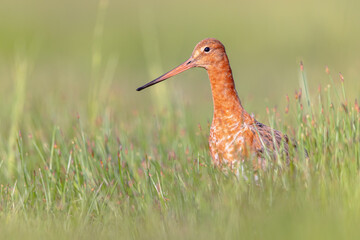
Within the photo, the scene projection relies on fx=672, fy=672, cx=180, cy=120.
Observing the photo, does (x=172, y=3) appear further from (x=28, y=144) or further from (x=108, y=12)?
(x=28, y=144)

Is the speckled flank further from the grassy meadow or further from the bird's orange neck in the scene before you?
the grassy meadow

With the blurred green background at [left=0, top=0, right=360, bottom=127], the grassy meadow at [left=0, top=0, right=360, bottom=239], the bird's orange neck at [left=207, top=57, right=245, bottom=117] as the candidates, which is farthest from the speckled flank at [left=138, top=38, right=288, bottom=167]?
the blurred green background at [left=0, top=0, right=360, bottom=127]

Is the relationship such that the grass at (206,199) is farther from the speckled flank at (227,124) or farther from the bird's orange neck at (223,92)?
the bird's orange neck at (223,92)

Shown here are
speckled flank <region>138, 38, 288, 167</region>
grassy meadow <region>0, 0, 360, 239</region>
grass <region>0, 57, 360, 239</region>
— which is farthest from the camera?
speckled flank <region>138, 38, 288, 167</region>

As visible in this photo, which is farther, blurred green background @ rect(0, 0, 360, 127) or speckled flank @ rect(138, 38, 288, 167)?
blurred green background @ rect(0, 0, 360, 127)

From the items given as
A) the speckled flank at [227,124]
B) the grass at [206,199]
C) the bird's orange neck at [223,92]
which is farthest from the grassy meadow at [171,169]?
the bird's orange neck at [223,92]

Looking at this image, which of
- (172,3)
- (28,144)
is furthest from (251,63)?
(28,144)

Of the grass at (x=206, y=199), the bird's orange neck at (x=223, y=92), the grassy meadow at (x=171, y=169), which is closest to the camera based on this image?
the grass at (x=206, y=199)

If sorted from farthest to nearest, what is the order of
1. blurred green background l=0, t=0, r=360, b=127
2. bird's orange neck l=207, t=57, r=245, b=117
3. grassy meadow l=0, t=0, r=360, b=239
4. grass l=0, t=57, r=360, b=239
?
blurred green background l=0, t=0, r=360, b=127, bird's orange neck l=207, t=57, r=245, b=117, grassy meadow l=0, t=0, r=360, b=239, grass l=0, t=57, r=360, b=239

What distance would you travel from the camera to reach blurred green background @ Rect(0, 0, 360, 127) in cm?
1088

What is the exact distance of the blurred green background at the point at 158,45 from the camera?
10.9m

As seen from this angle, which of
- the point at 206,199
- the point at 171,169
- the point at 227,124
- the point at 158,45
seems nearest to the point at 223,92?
the point at 227,124

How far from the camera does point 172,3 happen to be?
19.4 m

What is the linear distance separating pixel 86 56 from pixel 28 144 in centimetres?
770
